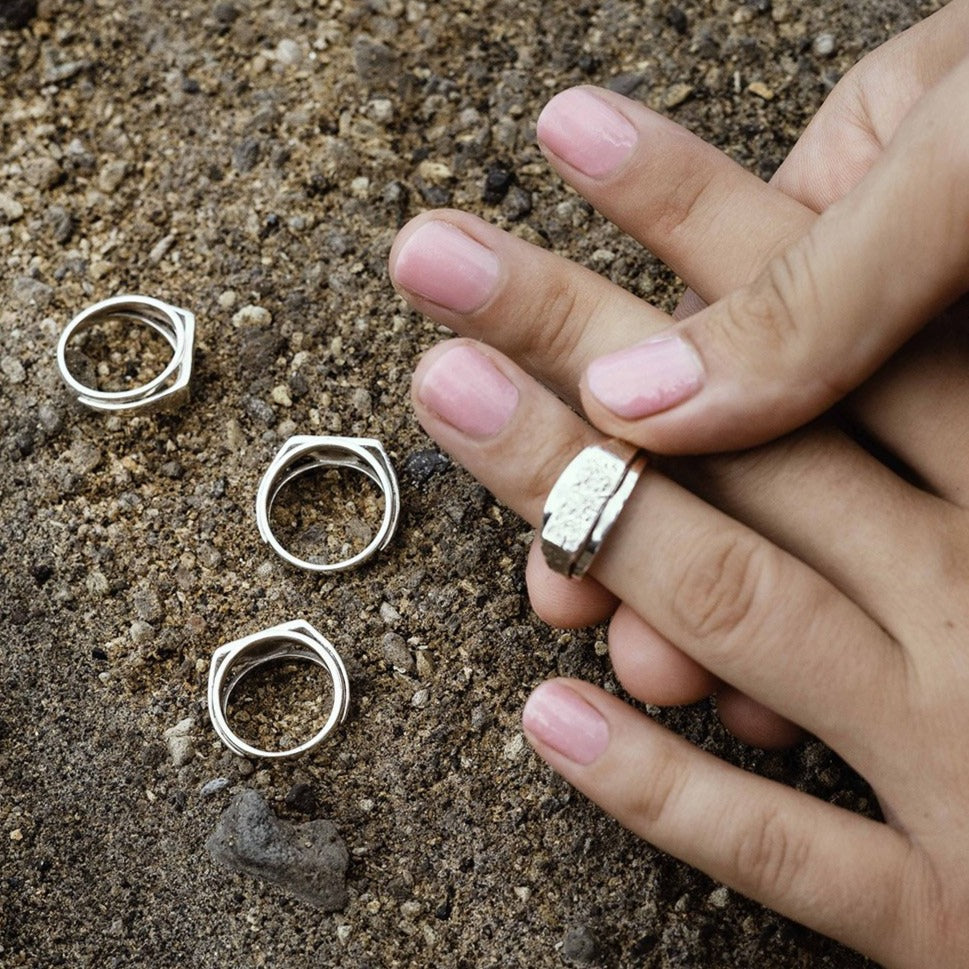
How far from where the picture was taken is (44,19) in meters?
2.58

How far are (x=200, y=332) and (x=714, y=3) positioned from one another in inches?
48.7

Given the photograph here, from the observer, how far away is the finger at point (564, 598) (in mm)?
1828

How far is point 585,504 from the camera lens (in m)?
1.63

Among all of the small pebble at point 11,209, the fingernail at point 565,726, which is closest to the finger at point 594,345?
the fingernail at point 565,726

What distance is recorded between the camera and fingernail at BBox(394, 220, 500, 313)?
177cm

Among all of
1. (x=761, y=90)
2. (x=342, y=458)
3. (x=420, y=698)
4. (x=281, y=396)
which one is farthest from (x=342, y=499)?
(x=761, y=90)

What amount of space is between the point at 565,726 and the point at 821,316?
2.07ft

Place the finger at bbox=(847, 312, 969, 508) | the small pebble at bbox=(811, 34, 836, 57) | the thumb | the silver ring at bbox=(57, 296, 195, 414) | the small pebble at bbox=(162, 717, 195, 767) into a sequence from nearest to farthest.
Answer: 1. the thumb
2. the finger at bbox=(847, 312, 969, 508)
3. the small pebble at bbox=(162, 717, 195, 767)
4. the silver ring at bbox=(57, 296, 195, 414)
5. the small pebble at bbox=(811, 34, 836, 57)

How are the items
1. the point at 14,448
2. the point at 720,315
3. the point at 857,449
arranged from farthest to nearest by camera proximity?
the point at 14,448 < the point at 857,449 < the point at 720,315

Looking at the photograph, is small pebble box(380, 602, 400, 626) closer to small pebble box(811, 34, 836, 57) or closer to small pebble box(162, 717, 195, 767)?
small pebble box(162, 717, 195, 767)

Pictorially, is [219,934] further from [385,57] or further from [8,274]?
[385,57]

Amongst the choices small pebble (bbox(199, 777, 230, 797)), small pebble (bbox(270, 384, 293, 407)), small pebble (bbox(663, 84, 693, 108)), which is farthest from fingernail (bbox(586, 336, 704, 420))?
small pebble (bbox(663, 84, 693, 108))

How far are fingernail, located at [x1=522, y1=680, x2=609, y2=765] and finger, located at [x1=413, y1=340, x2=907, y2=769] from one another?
16 cm

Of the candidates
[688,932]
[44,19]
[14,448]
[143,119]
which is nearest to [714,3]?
[143,119]
